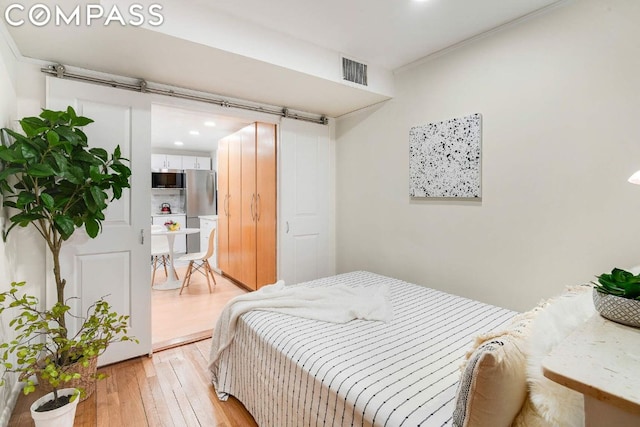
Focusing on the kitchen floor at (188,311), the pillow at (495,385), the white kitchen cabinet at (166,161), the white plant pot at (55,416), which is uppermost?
the white kitchen cabinet at (166,161)

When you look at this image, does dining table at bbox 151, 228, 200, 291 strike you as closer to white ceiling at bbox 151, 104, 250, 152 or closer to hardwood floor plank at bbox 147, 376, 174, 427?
white ceiling at bbox 151, 104, 250, 152

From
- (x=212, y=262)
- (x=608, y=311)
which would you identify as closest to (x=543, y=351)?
(x=608, y=311)

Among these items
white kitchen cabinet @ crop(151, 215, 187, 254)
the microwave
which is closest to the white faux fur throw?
white kitchen cabinet @ crop(151, 215, 187, 254)

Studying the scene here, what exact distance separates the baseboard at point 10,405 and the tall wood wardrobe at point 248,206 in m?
2.11

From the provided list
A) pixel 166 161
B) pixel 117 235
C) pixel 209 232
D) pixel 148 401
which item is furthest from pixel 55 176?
pixel 166 161

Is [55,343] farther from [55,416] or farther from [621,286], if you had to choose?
[621,286]

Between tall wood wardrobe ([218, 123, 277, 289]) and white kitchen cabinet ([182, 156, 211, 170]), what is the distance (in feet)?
6.65

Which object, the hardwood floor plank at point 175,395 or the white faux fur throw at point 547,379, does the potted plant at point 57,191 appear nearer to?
the hardwood floor plank at point 175,395

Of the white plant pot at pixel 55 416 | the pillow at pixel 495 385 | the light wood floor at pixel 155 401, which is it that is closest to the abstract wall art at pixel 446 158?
the pillow at pixel 495 385

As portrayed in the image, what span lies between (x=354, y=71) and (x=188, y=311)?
10.2 feet

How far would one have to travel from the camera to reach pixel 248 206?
13.2ft

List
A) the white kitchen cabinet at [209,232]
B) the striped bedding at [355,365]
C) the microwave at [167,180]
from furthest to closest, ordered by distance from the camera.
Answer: the microwave at [167,180]
the white kitchen cabinet at [209,232]
the striped bedding at [355,365]

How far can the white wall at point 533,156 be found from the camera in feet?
5.61

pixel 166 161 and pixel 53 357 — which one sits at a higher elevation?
pixel 166 161
